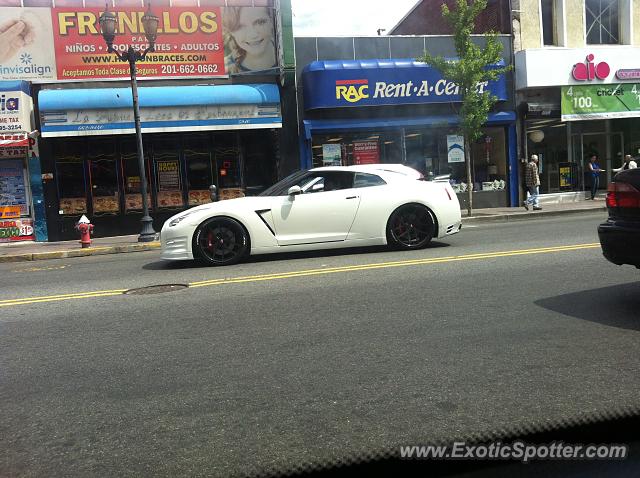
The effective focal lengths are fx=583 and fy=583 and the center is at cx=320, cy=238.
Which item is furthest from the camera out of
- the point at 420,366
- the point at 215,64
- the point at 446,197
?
the point at 215,64

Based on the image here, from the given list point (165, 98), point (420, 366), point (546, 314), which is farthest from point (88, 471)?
point (165, 98)

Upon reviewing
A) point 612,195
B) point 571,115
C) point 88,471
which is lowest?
point 88,471

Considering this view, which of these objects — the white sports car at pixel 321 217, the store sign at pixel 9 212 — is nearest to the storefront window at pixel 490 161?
the white sports car at pixel 321 217

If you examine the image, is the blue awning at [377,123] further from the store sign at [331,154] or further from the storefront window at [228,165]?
the storefront window at [228,165]

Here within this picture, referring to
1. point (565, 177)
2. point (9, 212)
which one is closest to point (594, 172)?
point (565, 177)

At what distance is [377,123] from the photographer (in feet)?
58.3

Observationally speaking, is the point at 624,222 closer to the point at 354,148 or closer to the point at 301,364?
the point at 301,364

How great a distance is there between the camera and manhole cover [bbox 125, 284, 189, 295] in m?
7.02

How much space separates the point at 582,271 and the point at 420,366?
12.8ft

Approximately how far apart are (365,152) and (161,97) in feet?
20.5

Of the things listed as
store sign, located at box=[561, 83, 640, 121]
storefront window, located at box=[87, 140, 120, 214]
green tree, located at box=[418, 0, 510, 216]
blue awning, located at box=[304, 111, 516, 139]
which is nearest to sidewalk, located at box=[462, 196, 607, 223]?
green tree, located at box=[418, 0, 510, 216]

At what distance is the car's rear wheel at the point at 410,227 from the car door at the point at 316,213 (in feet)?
2.35

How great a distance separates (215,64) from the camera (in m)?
17.1

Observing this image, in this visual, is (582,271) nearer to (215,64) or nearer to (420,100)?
(420,100)
